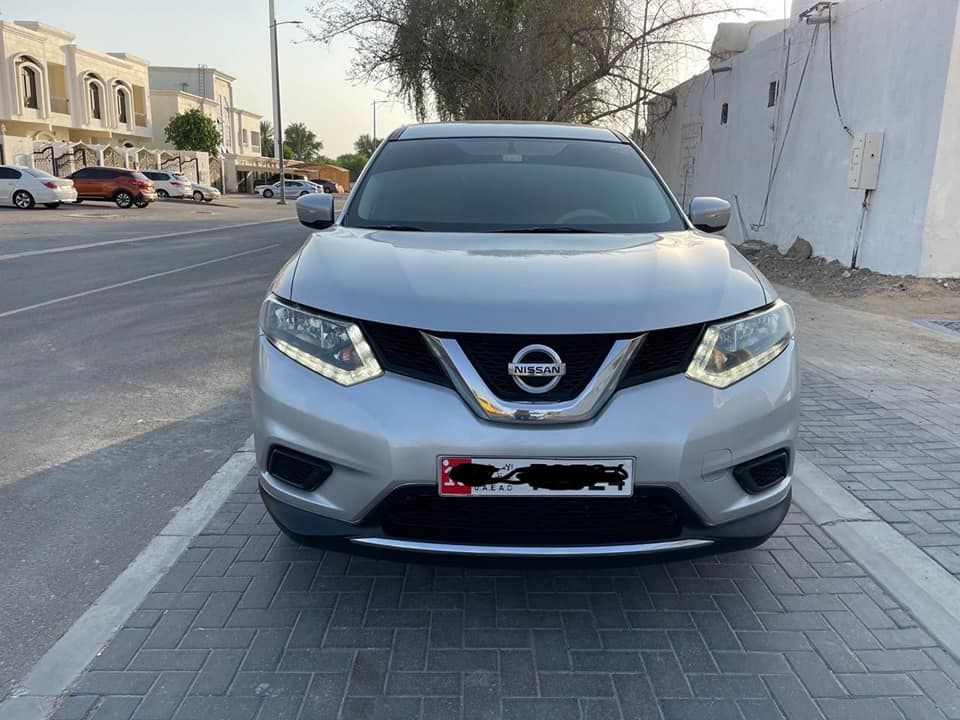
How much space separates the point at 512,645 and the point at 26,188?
30751mm

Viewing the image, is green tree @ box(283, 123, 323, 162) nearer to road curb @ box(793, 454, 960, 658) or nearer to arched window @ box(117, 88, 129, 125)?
arched window @ box(117, 88, 129, 125)

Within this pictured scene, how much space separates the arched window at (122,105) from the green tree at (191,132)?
611 centimetres

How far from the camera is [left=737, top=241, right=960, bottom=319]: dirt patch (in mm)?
8809

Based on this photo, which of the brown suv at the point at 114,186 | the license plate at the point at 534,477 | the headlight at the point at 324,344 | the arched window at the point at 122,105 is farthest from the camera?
the arched window at the point at 122,105

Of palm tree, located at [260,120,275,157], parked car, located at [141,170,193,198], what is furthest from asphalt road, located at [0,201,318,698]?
palm tree, located at [260,120,275,157]

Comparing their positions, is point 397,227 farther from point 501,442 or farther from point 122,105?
point 122,105

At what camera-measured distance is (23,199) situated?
90.3 ft

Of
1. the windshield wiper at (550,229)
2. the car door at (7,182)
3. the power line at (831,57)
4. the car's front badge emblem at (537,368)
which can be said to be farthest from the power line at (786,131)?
the car door at (7,182)

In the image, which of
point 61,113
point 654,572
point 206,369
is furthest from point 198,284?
point 61,113

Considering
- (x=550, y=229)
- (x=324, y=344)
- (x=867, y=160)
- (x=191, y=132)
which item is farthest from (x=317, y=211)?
(x=191, y=132)

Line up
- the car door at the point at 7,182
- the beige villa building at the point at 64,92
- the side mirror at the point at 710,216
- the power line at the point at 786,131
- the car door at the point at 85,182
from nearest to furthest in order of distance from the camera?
the side mirror at the point at 710,216, the power line at the point at 786,131, the car door at the point at 7,182, the car door at the point at 85,182, the beige villa building at the point at 64,92

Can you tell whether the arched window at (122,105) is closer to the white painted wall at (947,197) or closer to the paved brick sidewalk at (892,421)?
the white painted wall at (947,197)

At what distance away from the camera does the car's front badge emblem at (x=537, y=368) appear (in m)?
2.23

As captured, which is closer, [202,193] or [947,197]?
[947,197]
